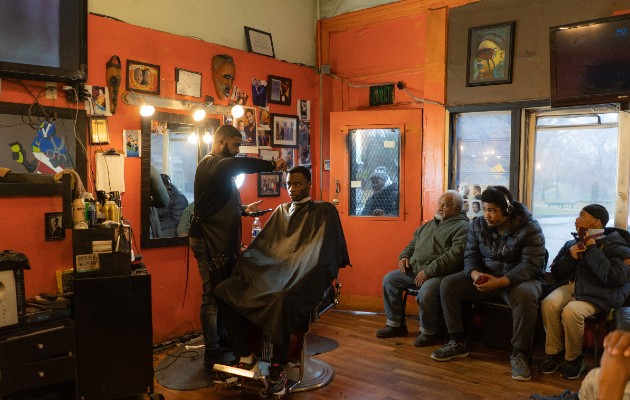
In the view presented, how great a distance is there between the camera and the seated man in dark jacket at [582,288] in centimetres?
325

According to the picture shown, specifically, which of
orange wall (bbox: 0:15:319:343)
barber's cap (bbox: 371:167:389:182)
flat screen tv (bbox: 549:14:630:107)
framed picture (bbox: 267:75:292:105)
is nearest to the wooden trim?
framed picture (bbox: 267:75:292:105)

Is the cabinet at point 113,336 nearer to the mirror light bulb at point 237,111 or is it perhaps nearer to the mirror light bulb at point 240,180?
the mirror light bulb at point 240,180

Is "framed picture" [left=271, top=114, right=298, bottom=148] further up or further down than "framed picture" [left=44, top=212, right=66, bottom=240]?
further up

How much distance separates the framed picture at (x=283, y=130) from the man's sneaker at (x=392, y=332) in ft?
6.22

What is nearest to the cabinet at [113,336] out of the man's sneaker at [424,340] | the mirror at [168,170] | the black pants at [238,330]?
the black pants at [238,330]

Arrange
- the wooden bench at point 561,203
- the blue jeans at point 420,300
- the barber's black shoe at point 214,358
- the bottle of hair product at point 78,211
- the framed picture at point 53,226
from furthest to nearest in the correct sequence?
the wooden bench at point 561,203 < the blue jeans at point 420,300 < the barber's black shoe at point 214,358 < the framed picture at point 53,226 < the bottle of hair product at point 78,211

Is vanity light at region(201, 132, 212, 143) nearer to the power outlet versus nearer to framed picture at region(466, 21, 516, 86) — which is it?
the power outlet

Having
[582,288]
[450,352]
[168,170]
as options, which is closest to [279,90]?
[168,170]

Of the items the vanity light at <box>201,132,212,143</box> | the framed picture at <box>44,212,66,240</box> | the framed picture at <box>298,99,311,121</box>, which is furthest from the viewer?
the framed picture at <box>298,99,311,121</box>

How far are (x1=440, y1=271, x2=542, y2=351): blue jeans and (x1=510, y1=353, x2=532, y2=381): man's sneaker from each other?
6cm

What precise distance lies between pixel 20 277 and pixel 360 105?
3.36m

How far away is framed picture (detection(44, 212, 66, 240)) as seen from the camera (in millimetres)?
3148

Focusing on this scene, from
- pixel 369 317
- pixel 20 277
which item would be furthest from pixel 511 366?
pixel 20 277

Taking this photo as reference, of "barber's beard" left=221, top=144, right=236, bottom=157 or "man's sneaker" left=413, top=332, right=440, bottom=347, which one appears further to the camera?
"man's sneaker" left=413, top=332, right=440, bottom=347
